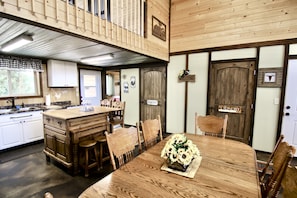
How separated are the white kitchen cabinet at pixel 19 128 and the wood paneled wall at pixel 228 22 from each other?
4079 mm

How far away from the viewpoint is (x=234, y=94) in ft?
12.0

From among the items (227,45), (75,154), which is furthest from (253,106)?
(75,154)

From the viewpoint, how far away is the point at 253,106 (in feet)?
11.4

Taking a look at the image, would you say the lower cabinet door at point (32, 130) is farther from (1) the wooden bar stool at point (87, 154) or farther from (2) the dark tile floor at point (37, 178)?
(1) the wooden bar stool at point (87, 154)

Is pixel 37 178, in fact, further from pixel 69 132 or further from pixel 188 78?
pixel 188 78

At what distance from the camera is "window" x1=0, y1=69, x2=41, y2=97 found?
150 inches

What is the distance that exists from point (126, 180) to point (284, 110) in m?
3.70

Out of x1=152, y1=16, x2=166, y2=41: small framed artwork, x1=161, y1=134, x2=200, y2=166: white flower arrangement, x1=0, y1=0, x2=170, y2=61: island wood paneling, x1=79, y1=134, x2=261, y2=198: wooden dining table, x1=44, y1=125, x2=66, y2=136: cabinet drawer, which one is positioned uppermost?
x1=152, y1=16, x2=166, y2=41: small framed artwork

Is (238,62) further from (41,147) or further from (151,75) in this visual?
(41,147)

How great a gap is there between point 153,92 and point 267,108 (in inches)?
117

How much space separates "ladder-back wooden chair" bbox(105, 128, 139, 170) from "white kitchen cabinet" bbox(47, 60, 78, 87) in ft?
12.5

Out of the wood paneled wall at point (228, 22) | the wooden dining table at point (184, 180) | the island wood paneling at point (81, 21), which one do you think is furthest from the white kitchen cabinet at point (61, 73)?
the wooden dining table at point (184, 180)

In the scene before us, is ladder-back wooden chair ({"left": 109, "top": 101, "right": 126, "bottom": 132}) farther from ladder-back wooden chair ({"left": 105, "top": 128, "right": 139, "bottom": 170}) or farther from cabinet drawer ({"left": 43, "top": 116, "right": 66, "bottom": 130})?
ladder-back wooden chair ({"left": 105, "top": 128, "right": 139, "bottom": 170})

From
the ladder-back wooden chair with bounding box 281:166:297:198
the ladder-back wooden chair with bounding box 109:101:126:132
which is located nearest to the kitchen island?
the ladder-back wooden chair with bounding box 109:101:126:132
